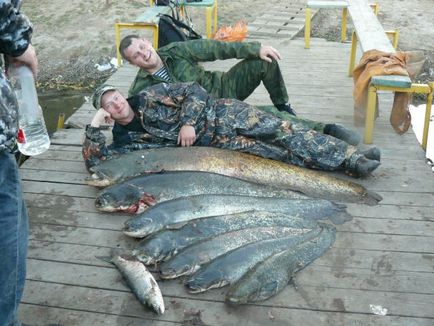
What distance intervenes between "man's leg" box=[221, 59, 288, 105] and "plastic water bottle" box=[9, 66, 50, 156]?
1724 mm

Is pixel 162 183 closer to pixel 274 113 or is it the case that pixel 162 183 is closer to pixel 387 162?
pixel 274 113

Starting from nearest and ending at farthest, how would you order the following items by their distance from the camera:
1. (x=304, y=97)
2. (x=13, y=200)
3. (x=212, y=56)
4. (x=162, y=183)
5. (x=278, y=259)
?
(x=13, y=200), (x=278, y=259), (x=162, y=183), (x=212, y=56), (x=304, y=97)

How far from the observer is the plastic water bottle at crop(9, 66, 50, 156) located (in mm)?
2400

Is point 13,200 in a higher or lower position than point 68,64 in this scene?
higher

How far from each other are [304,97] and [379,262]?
2.93 m

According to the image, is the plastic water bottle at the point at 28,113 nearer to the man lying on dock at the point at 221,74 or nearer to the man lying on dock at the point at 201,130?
the man lying on dock at the point at 201,130

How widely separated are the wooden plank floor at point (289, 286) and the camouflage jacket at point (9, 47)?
46.5 inches

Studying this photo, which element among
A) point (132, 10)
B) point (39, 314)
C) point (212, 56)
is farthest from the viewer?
point (132, 10)

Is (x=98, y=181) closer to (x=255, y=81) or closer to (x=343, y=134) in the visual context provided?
(x=255, y=81)

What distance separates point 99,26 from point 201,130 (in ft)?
22.4

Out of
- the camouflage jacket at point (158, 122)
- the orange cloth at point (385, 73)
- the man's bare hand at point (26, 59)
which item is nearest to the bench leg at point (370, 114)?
the orange cloth at point (385, 73)

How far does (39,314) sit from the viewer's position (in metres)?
2.80

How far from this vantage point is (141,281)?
2.88 meters

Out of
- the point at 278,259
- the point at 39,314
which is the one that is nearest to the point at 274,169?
the point at 278,259
